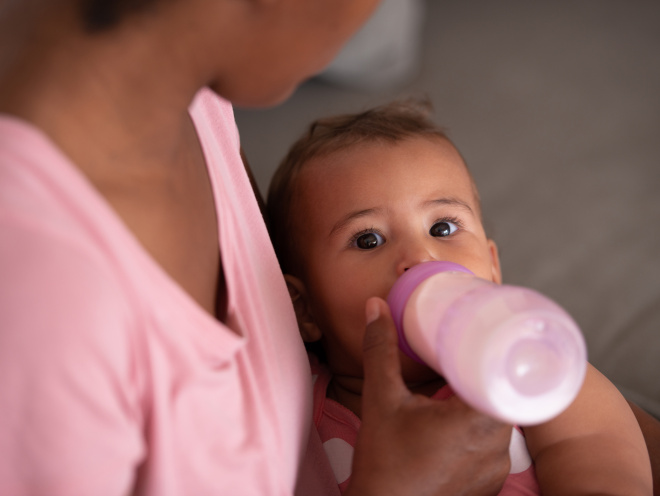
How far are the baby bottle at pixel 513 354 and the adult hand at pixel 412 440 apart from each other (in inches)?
4.0

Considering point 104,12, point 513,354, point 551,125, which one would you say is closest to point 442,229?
point 513,354

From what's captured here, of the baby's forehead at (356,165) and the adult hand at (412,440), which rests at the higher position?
the baby's forehead at (356,165)

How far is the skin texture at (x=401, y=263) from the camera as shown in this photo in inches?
36.7

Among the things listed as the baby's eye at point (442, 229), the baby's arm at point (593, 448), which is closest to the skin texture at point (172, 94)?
the baby's arm at point (593, 448)

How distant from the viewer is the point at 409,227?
1.01m

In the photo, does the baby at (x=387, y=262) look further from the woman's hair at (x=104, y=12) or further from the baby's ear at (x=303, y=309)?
the woman's hair at (x=104, y=12)

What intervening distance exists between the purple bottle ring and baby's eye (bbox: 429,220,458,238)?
0.22 metres

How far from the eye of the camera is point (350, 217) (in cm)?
104

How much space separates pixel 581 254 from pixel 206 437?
116 centimetres

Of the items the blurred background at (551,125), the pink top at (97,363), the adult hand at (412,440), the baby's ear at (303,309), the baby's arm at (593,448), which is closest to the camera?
the pink top at (97,363)

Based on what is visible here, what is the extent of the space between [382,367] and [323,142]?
0.57 m

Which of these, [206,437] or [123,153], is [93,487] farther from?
[123,153]

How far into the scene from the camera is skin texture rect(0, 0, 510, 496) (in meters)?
0.55

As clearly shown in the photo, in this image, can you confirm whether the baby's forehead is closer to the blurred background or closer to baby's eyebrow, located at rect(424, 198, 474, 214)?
baby's eyebrow, located at rect(424, 198, 474, 214)
